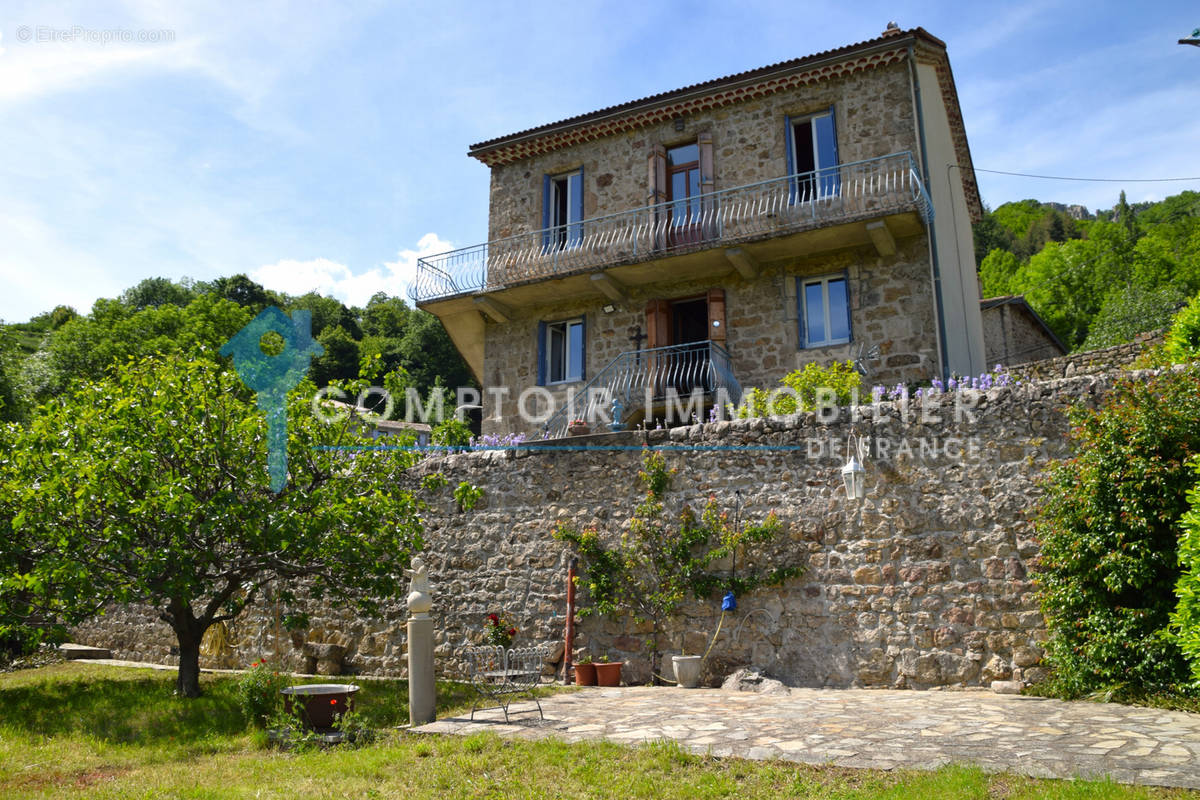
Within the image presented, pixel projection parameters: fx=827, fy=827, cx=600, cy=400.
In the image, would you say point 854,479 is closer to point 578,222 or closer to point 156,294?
point 578,222

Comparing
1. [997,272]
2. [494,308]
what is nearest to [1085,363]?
[494,308]

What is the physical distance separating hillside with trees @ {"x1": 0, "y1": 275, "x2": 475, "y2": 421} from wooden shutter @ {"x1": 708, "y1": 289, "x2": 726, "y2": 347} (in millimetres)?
10655

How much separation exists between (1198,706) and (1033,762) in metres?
2.20

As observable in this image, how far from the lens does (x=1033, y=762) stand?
4.82 m

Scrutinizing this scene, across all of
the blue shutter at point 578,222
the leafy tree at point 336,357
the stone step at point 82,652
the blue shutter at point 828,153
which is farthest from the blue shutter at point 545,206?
the leafy tree at point 336,357

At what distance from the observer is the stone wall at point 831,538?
802 centimetres

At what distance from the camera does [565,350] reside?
15.0m

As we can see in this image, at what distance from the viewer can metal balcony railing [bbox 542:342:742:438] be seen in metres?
12.9

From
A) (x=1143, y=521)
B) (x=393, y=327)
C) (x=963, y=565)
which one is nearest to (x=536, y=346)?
(x=963, y=565)

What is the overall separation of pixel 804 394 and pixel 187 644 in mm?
7907

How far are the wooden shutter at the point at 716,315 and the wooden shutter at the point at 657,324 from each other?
0.91 m

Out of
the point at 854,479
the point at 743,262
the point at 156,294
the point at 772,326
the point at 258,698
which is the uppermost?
the point at 156,294

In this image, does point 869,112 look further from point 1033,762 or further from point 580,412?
point 1033,762

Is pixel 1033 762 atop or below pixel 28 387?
below
